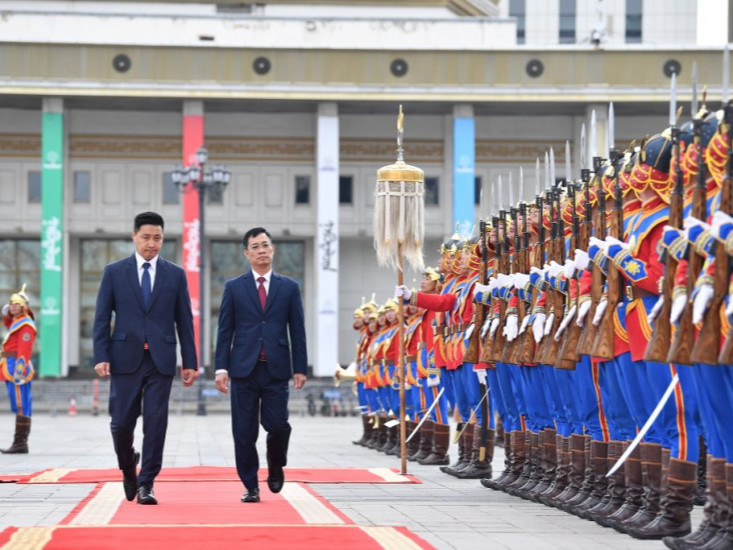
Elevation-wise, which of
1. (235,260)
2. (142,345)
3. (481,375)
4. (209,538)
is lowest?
(209,538)

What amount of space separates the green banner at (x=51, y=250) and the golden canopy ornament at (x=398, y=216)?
116 ft

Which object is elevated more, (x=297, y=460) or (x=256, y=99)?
(x=256, y=99)

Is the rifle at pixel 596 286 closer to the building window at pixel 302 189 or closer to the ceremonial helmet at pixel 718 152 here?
the ceremonial helmet at pixel 718 152

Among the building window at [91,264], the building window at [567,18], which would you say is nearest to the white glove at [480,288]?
the building window at [91,264]

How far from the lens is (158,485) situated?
12578mm

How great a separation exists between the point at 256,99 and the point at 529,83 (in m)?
8.55

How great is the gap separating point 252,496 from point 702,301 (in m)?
4.37

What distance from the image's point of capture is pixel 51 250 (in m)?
49.1

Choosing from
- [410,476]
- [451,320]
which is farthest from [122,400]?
[451,320]

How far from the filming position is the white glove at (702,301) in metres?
7.45

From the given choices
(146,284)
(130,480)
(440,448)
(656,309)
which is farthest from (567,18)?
(656,309)

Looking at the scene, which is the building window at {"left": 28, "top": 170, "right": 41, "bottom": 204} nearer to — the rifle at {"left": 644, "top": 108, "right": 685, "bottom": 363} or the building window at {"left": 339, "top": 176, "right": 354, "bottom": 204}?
the building window at {"left": 339, "top": 176, "right": 354, "bottom": 204}

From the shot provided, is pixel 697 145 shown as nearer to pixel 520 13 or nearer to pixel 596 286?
pixel 596 286

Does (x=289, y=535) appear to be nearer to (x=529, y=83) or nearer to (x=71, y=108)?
(x=529, y=83)
